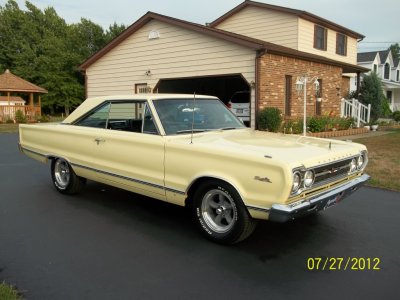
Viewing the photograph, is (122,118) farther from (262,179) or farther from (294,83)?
(294,83)

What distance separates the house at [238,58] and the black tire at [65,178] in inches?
333

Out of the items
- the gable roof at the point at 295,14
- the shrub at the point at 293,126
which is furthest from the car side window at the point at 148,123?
the gable roof at the point at 295,14

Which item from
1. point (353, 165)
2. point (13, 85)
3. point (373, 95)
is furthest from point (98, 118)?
point (13, 85)

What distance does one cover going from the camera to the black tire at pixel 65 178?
20.3 ft

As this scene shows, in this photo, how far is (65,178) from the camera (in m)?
6.41

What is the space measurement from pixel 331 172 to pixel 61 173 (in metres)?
4.33

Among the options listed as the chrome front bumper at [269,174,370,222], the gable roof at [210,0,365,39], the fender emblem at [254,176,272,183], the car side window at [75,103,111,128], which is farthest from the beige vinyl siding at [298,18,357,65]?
the fender emblem at [254,176,272,183]

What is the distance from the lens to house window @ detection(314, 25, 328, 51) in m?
19.9

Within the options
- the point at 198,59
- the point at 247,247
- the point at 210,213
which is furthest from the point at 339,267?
the point at 198,59

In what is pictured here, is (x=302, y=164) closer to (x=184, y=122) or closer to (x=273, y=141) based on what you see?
(x=273, y=141)

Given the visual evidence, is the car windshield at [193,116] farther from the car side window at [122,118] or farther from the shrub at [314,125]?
the shrub at [314,125]

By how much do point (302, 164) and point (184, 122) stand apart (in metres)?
1.84

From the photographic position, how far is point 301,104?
623 inches
